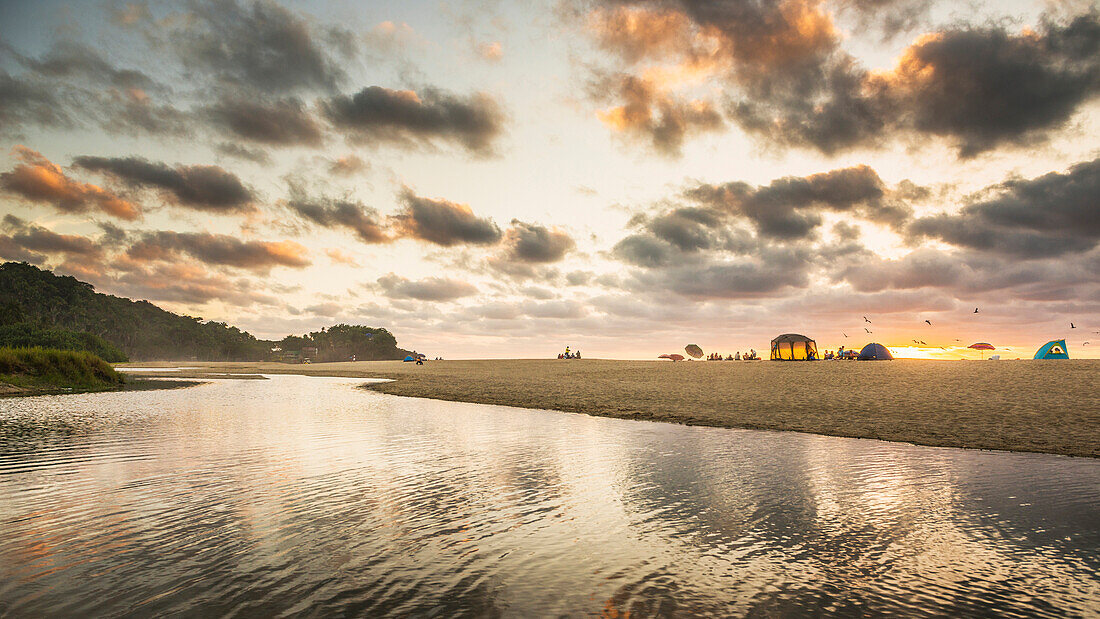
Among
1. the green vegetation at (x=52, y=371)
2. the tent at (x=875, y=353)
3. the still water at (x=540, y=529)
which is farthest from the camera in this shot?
the tent at (x=875, y=353)

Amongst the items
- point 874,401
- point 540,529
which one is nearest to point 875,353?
point 874,401

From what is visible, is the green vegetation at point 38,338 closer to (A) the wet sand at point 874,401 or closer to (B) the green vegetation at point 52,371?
(B) the green vegetation at point 52,371

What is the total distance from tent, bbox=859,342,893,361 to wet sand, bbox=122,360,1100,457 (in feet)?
84.7

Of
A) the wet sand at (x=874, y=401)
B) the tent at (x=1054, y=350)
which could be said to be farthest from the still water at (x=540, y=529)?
the tent at (x=1054, y=350)

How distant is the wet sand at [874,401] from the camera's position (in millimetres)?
21125

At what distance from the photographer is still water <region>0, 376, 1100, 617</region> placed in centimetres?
687

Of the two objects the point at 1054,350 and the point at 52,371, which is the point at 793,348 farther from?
the point at 52,371

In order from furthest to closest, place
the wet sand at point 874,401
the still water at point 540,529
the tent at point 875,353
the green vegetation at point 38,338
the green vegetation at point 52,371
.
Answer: the green vegetation at point 38,338 < the tent at point 875,353 < the green vegetation at point 52,371 < the wet sand at point 874,401 < the still water at point 540,529

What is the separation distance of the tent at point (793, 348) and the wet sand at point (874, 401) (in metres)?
26.2

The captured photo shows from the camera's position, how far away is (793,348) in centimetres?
7606

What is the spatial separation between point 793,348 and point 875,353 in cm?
995

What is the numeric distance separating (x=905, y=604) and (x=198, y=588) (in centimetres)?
885

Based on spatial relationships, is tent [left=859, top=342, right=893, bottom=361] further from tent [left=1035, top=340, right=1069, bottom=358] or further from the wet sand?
the wet sand

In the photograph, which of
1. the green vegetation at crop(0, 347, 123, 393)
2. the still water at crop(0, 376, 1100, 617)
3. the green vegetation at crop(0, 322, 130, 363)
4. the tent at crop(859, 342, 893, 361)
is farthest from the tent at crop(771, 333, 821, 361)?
the green vegetation at crop(0, 322, 130, 363)
